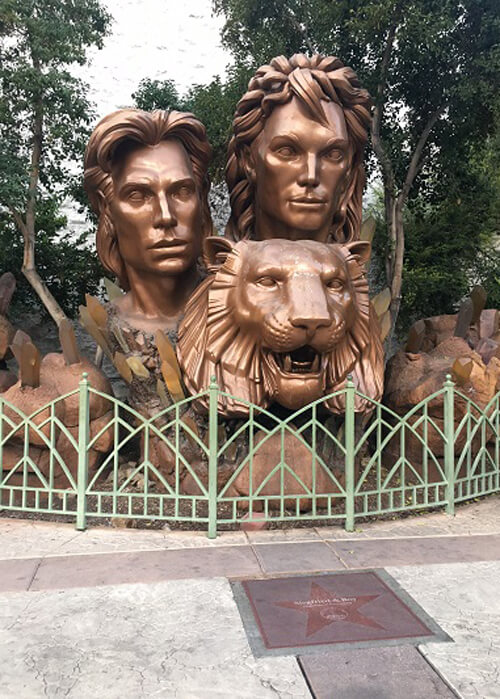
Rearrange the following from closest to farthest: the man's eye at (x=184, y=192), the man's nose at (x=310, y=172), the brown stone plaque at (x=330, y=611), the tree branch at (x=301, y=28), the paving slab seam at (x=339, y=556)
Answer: the brown stone plaque at (x=330, y=611) → the paving slab seam at (x=339, y=556) → the man's nose at (x=310, y=172) → the man's eye at (x=184, y=192) → the tree branch at (x=301, y=28)

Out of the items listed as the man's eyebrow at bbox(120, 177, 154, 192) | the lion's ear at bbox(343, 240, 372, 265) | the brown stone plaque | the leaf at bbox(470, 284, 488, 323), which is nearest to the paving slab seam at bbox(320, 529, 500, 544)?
the brown stone plaque

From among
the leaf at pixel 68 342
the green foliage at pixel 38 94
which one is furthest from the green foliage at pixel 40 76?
the leaf at pixel 68 342

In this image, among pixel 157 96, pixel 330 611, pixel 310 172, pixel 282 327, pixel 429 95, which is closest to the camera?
pixel 330 611

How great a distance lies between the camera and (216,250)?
4449mm

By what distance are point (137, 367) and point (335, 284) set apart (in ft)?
5.54

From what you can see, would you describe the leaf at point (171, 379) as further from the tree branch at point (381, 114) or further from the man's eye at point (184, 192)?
the tree branch at point (381, 114)

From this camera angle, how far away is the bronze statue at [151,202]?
4.73 m

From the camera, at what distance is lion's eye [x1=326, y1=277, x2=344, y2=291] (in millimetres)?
4031

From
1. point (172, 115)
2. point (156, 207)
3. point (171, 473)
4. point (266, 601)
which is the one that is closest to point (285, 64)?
point (172, 115)

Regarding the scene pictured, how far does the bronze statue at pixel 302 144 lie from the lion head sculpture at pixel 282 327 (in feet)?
1.91

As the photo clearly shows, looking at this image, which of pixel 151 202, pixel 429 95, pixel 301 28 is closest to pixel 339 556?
pixel 151 202

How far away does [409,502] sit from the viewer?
441 cm

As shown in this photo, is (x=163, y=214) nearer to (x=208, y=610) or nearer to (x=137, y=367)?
(x=137, y=367)

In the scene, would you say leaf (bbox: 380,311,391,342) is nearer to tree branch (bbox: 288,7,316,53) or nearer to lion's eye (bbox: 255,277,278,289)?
lion's eye (bbox: 255,277,278,289)
